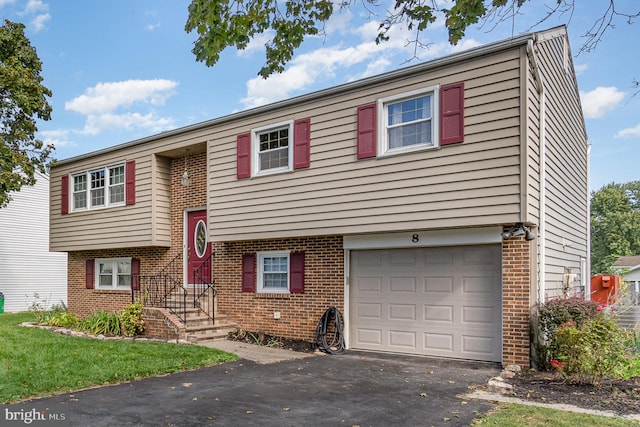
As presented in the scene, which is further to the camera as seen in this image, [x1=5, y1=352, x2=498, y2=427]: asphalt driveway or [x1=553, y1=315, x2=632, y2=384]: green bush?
[x1=553, y1=315, x2=632, y2=384]: green bush

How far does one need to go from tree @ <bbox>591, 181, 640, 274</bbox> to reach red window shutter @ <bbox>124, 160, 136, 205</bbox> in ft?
147

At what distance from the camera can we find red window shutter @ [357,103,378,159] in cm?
1028

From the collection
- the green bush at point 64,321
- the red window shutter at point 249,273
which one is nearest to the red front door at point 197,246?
the red window shutter at point 249,273

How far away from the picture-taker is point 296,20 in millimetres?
6008

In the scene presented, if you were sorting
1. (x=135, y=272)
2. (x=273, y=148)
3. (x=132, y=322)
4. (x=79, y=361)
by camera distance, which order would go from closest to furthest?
(x=79, y=361) → (x=273, y=148) → (x=132, y=322) → (x=135, y=272)

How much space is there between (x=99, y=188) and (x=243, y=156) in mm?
5783

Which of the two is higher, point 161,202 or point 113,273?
point 161,202

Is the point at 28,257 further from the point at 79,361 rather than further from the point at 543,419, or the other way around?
the point at 543,419

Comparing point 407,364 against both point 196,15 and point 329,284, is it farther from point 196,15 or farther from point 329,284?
point 196,15

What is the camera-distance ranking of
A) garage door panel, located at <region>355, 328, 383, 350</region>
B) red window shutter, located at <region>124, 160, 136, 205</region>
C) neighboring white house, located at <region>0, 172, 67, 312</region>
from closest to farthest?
garage door panel, located at <region>355, 328, 383, 350</region>
red window shutter, located at <region>124, 160, 136, 205</region>
neighboring white house, located at <region>0, 172, 67, 312</region>

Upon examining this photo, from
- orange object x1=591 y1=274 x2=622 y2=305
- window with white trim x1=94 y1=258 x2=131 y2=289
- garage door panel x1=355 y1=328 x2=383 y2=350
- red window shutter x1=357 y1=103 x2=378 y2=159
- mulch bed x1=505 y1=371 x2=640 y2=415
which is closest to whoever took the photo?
mulch bed x1=505 y1=371 x2=640 y2=415

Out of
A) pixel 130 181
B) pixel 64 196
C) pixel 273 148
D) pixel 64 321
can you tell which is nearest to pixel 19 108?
pixel 64 196

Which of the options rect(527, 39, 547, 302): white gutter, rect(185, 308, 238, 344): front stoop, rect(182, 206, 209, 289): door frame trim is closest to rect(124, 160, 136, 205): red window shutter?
rect(182, 206, 209, 289): door frame trim

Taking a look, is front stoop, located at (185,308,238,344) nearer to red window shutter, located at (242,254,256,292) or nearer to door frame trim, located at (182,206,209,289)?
red window shutter, located at (242,254,256,292)
